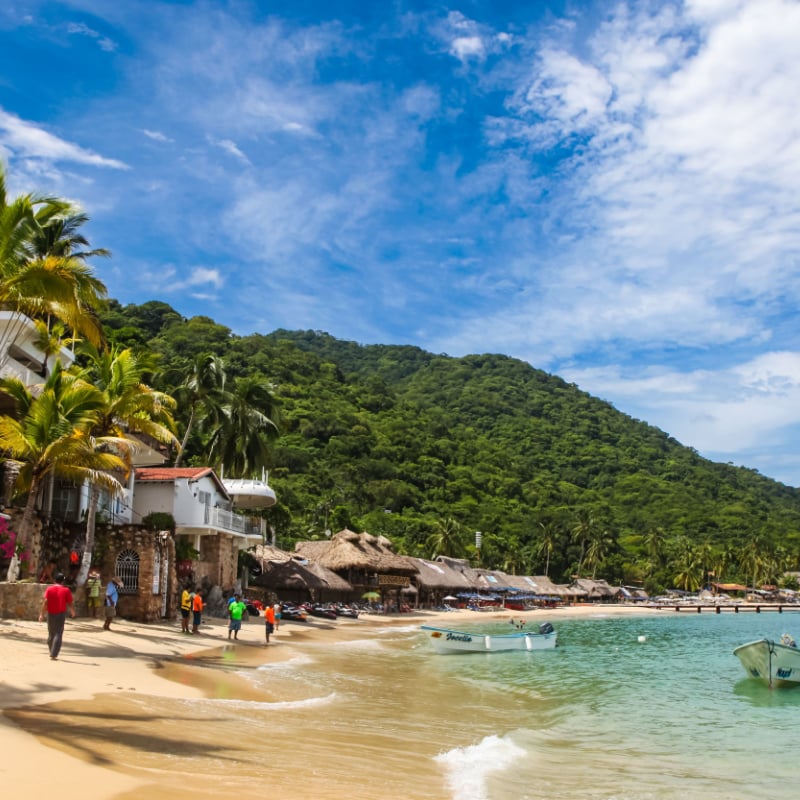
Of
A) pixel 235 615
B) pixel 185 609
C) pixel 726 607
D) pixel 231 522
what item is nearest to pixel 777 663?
pixel 235 615

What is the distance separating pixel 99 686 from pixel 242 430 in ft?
92.0

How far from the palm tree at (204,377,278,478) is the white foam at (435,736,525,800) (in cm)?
2878

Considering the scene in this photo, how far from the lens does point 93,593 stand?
20109 mm

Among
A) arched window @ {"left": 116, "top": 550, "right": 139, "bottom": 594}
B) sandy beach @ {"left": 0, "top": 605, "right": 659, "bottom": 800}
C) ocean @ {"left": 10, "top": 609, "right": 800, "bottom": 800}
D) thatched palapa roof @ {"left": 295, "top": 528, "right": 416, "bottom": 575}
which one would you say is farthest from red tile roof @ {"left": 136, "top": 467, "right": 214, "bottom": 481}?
thatched palapa roof @ {"left": 295, "top": 528, "right": 416, "bottom": 575}

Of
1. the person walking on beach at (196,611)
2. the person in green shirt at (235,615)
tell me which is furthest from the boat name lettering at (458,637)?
the person walking on beach at (196,611)

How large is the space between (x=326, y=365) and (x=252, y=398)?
76639 mm

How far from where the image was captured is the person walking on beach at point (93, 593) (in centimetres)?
2014

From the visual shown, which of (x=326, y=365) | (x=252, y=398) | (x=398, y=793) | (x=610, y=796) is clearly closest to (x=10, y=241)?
(x=398, y=793)

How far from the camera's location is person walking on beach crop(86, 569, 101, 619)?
2014 centimetres

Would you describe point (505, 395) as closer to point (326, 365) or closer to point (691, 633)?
point (326, 365)

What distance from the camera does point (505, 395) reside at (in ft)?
519

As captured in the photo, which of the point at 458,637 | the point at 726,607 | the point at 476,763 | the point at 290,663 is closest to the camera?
the point at 476,763

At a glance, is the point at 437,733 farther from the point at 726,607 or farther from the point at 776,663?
the point at 726,607

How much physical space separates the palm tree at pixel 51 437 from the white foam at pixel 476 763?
11.3 metres
